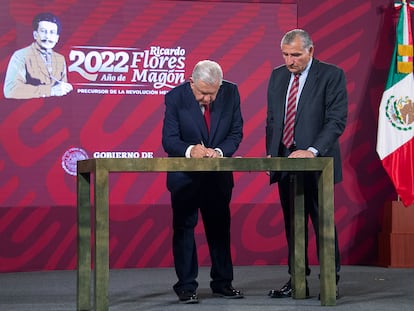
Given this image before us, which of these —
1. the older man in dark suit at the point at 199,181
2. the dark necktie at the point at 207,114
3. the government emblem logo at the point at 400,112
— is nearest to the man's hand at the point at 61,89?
the older man in dark suit at the point at 199,181

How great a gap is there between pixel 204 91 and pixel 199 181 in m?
0.51

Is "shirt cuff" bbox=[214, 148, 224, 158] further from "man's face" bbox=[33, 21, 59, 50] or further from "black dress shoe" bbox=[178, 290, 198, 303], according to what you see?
"man's face" bbox=[33, 21, 59, 50]

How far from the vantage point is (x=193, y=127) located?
433 centimetres

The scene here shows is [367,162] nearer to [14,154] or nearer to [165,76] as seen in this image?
[165,76]

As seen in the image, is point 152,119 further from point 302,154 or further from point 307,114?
point 302,154

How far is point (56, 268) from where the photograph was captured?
6285 millimetres

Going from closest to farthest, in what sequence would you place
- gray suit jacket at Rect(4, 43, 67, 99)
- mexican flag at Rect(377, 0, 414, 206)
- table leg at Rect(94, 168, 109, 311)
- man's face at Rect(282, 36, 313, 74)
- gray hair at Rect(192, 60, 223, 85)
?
table leg at Rect(94, 168, 109, 311)
gray hair at Rect(192, 60, 223, 85)
man's face at Rect(282, 36, 313, 74)
gray suit jacket at Rect(4, 43, 67, 99)
mexican flag at Rect(377, 0, 414, 206)

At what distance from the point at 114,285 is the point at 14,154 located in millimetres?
1446

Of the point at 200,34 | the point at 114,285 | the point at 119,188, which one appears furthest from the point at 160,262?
the point at 200,34

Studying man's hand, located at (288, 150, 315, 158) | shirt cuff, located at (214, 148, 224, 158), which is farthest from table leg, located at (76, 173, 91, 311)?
man's hand, located at (288, 150, 315, 158)

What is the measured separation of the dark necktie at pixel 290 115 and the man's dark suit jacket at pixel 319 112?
2 centimetres

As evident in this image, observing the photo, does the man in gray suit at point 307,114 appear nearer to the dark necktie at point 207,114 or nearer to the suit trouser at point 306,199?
the suit trouser at point 306,199

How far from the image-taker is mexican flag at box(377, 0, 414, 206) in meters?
6.46

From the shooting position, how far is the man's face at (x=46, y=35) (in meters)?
6.21
